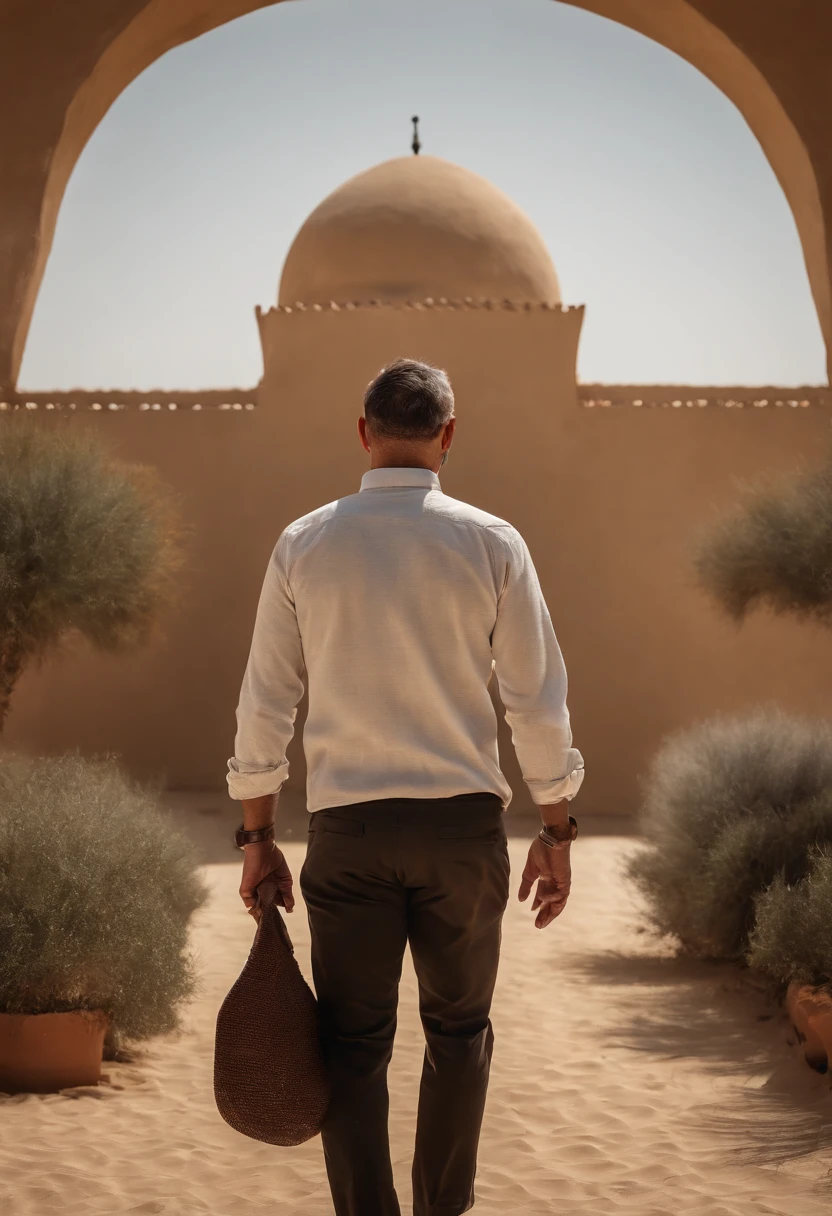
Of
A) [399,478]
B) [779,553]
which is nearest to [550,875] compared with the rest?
[399,478]

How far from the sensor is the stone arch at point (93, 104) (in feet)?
38.3

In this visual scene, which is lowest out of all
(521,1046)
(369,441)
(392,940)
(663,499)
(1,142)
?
(521,1046)

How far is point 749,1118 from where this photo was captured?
14.8 feet

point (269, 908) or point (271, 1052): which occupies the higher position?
point (269, 908)

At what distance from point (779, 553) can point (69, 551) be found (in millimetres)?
4797

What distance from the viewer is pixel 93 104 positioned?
12.4 m

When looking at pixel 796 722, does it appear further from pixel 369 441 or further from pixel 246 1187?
pixel 369 441

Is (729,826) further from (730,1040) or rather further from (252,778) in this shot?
(252,778)

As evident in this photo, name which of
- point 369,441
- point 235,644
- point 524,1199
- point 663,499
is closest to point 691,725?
point 663,499

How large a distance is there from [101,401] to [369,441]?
949cm

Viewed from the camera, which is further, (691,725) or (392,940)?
(691,725)

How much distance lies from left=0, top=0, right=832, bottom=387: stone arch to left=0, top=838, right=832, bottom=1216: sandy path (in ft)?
25.5

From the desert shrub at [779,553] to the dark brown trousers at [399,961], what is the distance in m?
6.14

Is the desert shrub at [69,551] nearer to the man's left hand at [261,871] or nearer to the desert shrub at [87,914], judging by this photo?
the desert shrub at [87,914]
